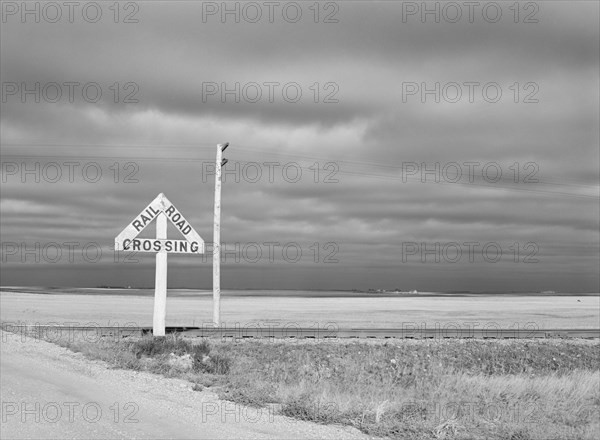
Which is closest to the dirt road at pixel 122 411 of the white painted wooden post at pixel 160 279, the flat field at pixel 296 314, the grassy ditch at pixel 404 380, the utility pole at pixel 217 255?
the grassy ditch at pixel 404 380

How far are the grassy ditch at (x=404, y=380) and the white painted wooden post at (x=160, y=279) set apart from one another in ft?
5.19

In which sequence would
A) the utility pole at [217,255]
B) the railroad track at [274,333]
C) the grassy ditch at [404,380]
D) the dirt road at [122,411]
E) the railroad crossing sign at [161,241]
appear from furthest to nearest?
the utility pole at [217,255] < the railroad track at [274,333] < the railroad crossing sign at [161,241] < the grassy ditch at [404,380] < the dirt road at [122,411]

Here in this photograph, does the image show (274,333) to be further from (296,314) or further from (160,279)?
(296,314)

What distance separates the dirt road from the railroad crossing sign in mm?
6446

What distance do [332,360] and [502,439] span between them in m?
9.28

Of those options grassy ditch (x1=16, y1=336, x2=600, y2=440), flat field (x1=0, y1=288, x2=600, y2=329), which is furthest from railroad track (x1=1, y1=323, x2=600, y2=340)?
flat field (x1=0, y1=288, x2=600, y2=329)

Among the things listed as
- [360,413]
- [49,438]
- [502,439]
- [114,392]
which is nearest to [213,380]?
[114,392]

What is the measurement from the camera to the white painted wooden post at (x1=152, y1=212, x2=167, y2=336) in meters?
19.7

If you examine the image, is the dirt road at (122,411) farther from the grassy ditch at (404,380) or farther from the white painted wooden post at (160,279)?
the white painted wooden post at (160,279)

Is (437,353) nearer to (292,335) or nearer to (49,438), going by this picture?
(292,335)

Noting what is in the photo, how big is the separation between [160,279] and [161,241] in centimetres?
122

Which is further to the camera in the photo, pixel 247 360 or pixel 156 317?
pixel 156 317

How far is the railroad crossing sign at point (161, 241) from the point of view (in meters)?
19.2

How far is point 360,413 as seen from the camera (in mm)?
9938
